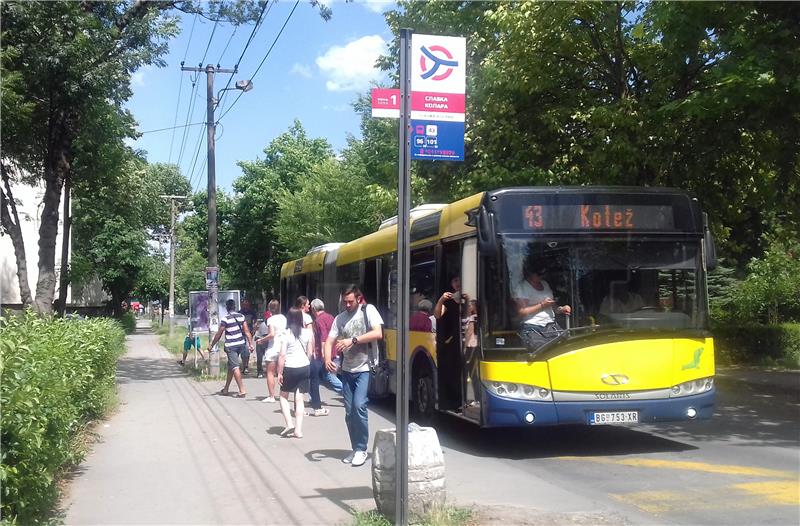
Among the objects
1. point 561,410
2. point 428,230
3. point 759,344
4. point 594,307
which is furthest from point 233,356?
point 759,344

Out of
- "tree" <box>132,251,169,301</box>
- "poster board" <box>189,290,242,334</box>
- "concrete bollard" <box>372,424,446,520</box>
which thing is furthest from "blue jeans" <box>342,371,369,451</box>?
"tree" <box>132,251,169,301</box>

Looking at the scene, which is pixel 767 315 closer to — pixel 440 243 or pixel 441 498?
pixel 440 243

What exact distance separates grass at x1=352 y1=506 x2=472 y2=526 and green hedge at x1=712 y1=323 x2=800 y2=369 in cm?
1596

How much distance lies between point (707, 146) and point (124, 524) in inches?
445

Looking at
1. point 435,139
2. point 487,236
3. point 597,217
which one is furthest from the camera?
point 597,217

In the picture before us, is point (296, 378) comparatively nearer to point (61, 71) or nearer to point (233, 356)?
point (233, 356)

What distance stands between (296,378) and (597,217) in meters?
4.17

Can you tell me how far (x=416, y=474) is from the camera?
5.93 m

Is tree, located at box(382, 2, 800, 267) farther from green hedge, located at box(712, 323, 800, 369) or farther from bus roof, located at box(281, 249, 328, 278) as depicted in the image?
green hedge, located at box(712, 323, 800, 369)

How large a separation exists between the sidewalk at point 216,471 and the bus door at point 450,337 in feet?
4.64

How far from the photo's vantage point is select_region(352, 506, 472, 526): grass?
582 cm

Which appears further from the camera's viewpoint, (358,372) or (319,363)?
(319,363)

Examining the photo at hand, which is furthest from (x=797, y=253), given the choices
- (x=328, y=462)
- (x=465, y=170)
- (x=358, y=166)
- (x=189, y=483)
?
(x=189, y=483)

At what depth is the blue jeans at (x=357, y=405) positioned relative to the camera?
8.24 meters
